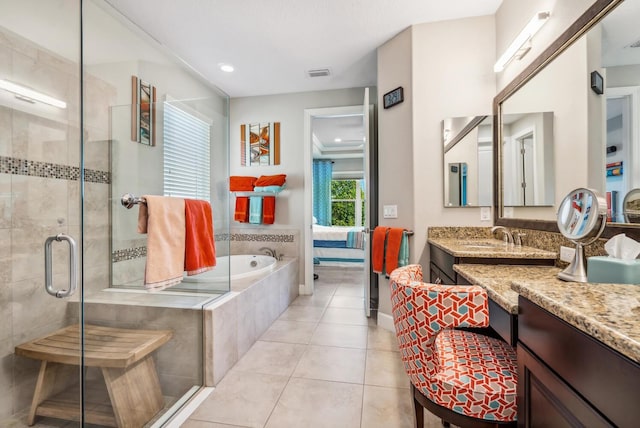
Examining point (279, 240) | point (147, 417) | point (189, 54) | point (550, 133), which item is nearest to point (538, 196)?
point (550, 133)

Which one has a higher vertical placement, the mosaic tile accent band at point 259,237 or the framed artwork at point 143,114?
the framed artwork at point 143,114

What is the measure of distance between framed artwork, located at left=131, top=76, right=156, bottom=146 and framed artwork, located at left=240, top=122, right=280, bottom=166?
191cm

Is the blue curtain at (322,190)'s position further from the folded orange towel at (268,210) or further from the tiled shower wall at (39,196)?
the tiled shower wall at (39,196)

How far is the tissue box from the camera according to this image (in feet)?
2.86


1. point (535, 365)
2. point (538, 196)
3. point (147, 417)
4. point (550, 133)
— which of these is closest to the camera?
point (535, 365)

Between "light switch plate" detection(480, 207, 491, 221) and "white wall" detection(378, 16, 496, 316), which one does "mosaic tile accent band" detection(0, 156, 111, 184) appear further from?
"light switch plate" detection(480, 207, 491, 221)

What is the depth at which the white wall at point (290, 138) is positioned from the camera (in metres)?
3.62

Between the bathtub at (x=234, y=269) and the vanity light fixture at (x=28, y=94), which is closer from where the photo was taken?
the vanity light fixture at (x=28, y=94)

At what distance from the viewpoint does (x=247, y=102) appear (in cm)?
380

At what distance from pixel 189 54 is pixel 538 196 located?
3.21 m

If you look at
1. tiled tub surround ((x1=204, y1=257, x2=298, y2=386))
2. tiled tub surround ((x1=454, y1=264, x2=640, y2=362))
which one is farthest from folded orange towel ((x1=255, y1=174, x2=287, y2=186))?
tiled tub surround ((x1=454, y1=264, x2=640, y2=362))

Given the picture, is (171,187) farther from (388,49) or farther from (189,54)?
(388,49)

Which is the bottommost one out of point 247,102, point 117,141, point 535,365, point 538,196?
point 535,365

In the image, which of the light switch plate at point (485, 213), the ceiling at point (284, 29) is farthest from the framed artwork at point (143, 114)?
the light switch plate at point (485, 213)
